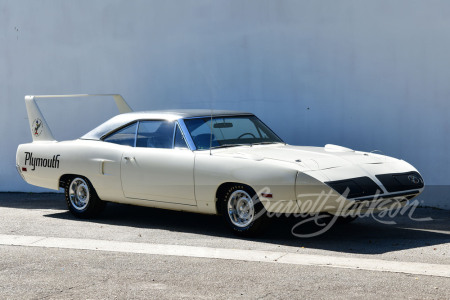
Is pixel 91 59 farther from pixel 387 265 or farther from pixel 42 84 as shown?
pixel 387 265

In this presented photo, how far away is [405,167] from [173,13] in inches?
217

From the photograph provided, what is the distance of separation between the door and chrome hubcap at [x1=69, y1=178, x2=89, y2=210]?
0.90 m

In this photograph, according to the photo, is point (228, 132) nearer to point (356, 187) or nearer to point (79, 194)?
point (356, 187)

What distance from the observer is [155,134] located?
359 inches

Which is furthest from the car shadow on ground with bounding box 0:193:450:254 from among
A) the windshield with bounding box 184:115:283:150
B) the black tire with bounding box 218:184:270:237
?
the windshield with bounding box 184:115:283:150

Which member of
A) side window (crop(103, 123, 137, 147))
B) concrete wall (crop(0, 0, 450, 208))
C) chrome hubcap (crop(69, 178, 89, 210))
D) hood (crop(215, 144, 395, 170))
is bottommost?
chrome hubcap (crop(69, 178, 89, 210))

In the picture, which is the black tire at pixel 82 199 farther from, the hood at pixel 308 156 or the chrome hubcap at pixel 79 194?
the hood at pixel 308 156

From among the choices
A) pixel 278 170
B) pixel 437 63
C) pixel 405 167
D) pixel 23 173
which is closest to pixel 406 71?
pixel 437 63

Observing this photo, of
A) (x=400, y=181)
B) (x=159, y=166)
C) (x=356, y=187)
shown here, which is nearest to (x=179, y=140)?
(x=159, y=166)

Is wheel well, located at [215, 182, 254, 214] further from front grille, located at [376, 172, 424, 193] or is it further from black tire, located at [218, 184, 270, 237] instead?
front grille, located at [376, 172, 424, 193]

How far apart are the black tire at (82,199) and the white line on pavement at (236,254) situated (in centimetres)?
126

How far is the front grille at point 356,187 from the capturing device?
7434 millimetres

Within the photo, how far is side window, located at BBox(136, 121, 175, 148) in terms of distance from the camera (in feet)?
29.4

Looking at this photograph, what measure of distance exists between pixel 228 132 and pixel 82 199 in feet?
7.71
